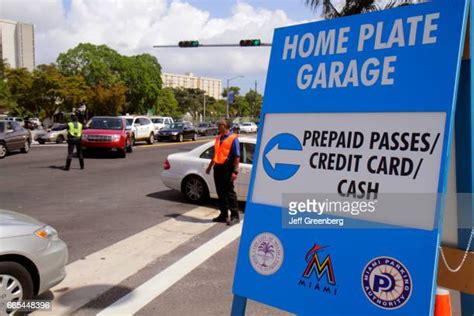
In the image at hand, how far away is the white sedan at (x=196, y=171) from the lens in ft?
29.9

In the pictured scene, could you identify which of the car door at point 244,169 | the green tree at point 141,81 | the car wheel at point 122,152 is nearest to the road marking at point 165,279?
the car door at point 244,169

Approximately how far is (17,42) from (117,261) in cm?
8811

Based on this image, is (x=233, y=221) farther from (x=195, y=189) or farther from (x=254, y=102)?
(x=254, y=102)

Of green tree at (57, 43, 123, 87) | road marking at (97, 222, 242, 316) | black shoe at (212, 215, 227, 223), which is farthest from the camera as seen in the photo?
green tree at (57, 43, 123, 87)

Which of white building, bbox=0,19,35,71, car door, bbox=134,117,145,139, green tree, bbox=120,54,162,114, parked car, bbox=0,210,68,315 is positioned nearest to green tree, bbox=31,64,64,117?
green tree, bbox=120,54,162,114

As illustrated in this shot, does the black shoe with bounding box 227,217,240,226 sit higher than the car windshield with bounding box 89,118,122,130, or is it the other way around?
the car windshield with bounding box 89,118,122,130

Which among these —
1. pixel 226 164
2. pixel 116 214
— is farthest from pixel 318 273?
pixel 116 214

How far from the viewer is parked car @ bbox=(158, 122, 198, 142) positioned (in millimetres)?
31672

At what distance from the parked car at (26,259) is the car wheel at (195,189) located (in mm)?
5138

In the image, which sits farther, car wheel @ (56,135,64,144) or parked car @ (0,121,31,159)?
car wheel @ (56,135,64,144)

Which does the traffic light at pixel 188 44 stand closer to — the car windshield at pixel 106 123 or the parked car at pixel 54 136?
the car windshield at pixel 106 123

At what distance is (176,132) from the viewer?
31.9 m

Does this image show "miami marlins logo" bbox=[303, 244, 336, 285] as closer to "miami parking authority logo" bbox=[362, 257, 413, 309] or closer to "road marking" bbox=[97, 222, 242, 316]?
"miami parking authority logo" bbox=[362, 257, 413, 309]

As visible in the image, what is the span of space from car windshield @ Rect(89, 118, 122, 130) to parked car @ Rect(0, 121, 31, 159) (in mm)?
2928
